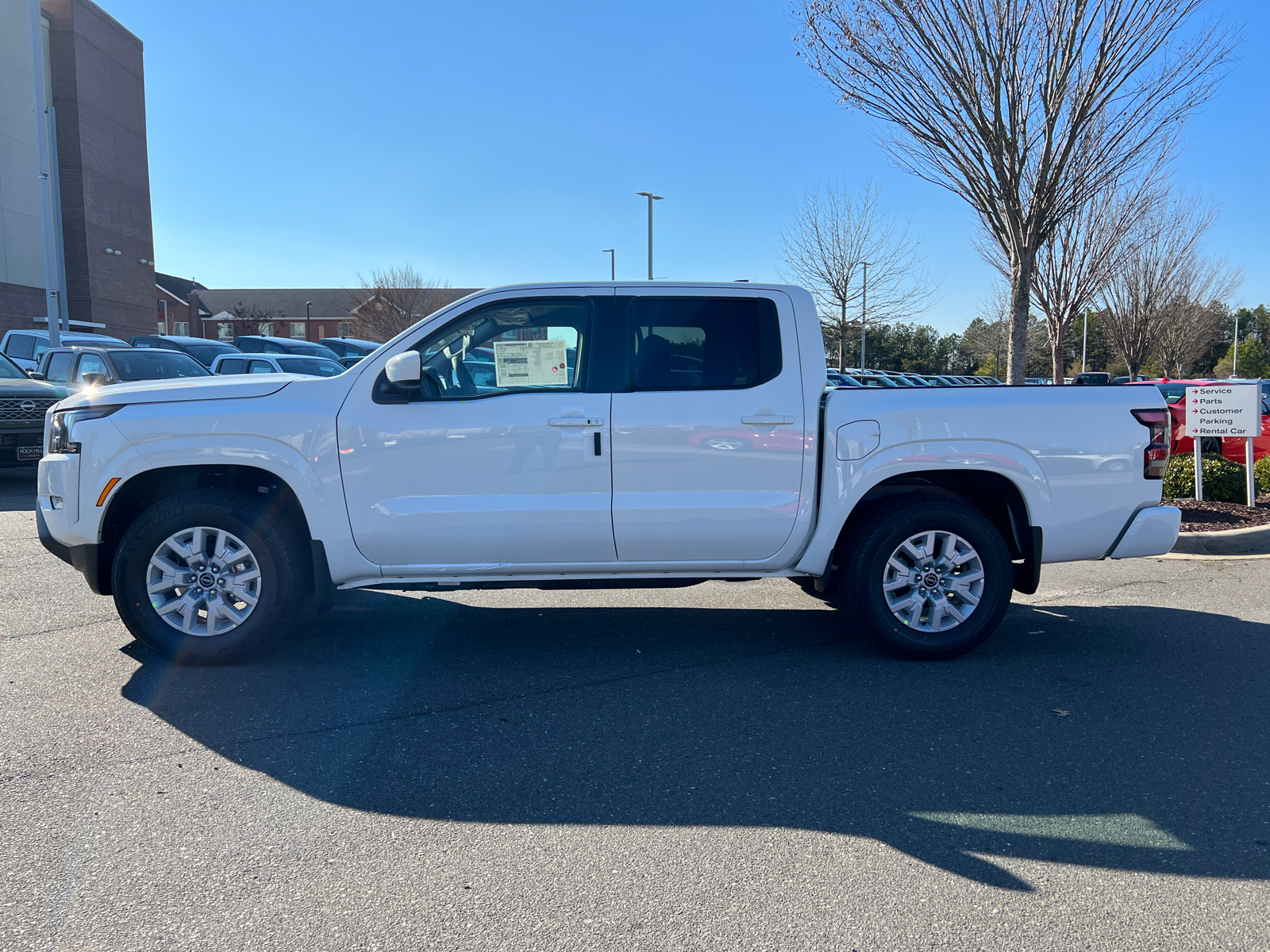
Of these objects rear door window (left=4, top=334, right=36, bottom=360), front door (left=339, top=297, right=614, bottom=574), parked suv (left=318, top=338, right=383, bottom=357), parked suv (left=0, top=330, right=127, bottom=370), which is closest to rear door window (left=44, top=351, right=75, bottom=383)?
parked suv (left=0, top=330, right=127, bottom=370)

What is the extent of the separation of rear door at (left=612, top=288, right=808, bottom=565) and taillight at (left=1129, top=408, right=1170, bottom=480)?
182 centimetres

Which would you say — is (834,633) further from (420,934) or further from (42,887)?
(42,887)

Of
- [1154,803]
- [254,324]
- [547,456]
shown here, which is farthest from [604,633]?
[254,324]

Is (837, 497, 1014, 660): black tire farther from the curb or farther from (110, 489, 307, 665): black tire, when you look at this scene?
the curb

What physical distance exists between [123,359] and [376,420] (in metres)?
10.7

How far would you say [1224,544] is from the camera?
8312 mm

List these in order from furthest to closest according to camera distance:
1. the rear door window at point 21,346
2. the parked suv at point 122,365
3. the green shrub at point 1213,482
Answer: the rear door window at point 21,346 → the parked suv at point 122,365 → the green shrub at point 1213,482

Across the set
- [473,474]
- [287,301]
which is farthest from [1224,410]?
[287,301]

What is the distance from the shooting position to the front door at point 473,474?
4898 mm

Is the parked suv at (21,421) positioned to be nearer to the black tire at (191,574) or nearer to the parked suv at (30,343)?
the black tire at (191,574)

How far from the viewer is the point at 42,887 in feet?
9.46

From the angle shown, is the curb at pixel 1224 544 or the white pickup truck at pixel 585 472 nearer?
the white pickup truck at pixel 585 472

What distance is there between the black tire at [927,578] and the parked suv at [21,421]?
10.0 meters

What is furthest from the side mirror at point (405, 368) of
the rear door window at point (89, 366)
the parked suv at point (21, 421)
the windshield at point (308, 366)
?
the windshield at point (308, 366)
